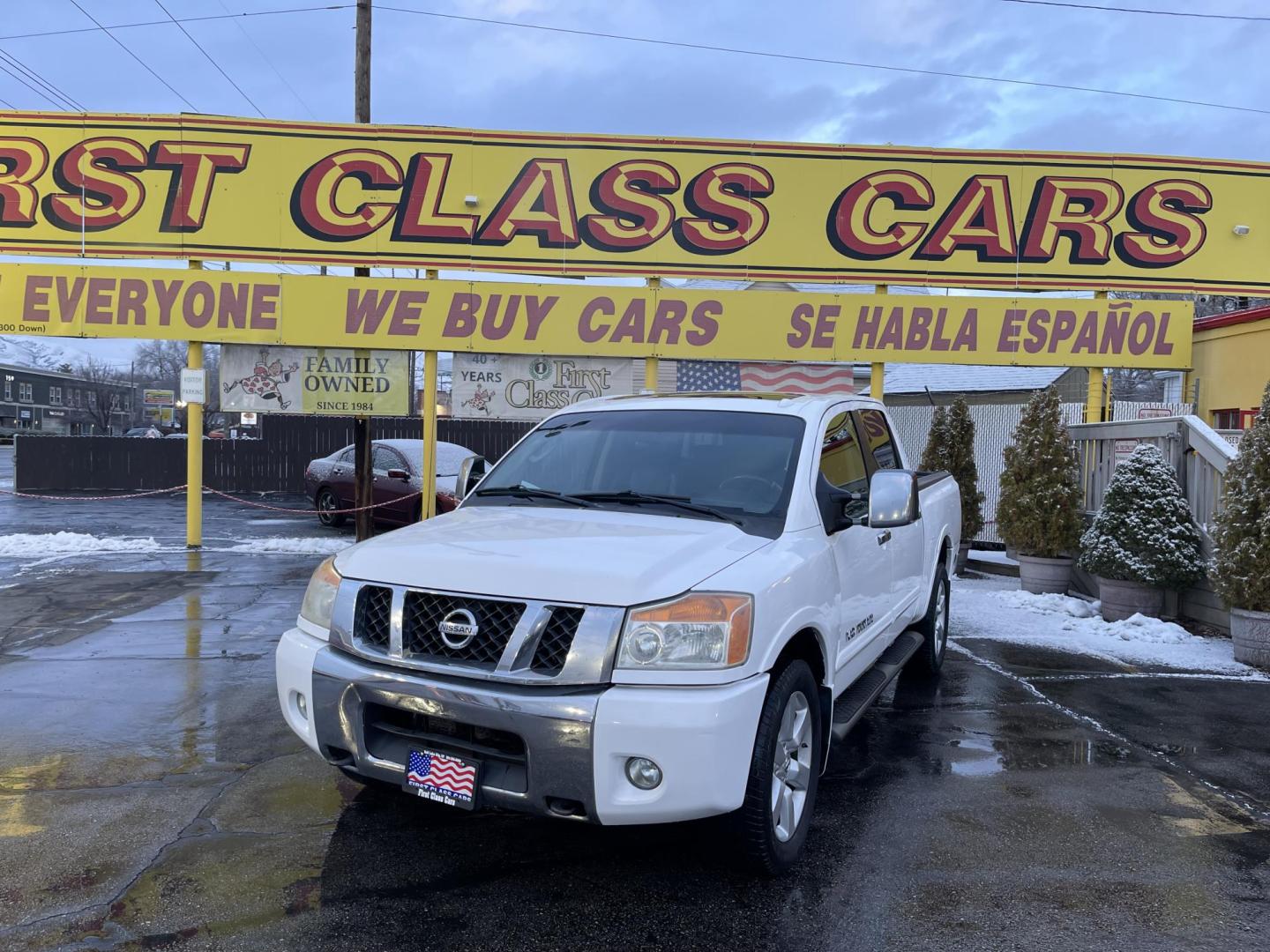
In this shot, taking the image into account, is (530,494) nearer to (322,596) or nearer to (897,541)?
(322,596)

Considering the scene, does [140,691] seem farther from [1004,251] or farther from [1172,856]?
[1004,251]

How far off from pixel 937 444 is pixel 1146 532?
421 cm

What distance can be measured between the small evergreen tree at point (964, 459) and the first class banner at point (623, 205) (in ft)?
5.98

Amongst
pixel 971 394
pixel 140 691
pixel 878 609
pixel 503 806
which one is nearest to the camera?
pixel 503 806

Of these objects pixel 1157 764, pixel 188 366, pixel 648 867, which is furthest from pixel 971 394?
pixel 648 867

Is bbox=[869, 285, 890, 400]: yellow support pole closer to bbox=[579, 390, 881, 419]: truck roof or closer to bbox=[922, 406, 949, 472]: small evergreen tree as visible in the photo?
bbox=[922, 406, 949, 472]: small evergreen tree

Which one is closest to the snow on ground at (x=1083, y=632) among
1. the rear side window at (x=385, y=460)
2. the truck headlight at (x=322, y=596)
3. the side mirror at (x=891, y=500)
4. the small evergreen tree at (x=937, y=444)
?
the small evergreen tree at (x=937, y=444)

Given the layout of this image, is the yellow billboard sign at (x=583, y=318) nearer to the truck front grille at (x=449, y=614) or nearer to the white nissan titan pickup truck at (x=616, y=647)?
the white nissan titan pickup truck at (x=616, y=647)

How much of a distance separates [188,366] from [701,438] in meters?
9.95

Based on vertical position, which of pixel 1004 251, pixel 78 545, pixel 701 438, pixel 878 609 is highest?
pixel 1004 251

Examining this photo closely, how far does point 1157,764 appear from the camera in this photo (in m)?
4.82

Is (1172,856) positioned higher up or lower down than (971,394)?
lower down

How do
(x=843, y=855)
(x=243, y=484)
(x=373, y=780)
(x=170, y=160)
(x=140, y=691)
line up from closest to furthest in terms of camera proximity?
(x=373, y=780) → (x=843, y=855) → (x=140, y=691) → (x=170, y=160) → (x=243, y=484)

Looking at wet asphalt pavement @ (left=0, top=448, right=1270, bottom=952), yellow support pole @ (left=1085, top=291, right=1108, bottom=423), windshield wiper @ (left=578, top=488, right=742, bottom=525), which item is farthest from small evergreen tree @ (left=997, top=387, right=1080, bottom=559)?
windshield wiper @ (left=578, top=488, right=742, bottom=525)
